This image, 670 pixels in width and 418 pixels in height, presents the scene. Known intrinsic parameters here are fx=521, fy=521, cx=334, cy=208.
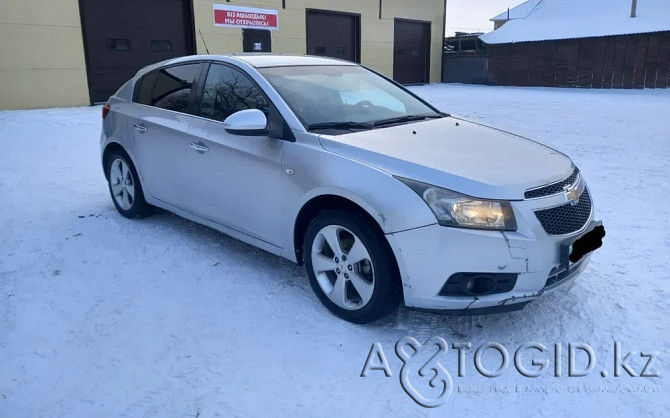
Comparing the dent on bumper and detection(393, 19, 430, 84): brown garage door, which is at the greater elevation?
detection(393, 19, 430, 84): brown garage door

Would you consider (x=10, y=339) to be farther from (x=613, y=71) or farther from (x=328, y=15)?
(x=613, y=71)

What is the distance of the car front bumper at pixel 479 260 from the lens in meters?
2.63

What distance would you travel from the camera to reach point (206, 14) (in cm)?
1705

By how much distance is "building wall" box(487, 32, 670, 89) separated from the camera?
74.3 ft

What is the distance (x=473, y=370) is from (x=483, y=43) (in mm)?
27885

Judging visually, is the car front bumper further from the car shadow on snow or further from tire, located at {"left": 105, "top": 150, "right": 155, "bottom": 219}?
tire, located at {"left": 105, "top": 150, "right": 155, "bottom": 219}

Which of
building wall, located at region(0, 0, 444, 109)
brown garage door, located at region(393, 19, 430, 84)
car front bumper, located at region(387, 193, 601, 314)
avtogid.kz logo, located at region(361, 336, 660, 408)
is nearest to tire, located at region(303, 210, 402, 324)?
car front bumper, located at region(387, 193, 601, 314)

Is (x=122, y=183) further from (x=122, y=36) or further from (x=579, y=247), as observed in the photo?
(x=122, y=36)

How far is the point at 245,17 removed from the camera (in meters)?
18.0

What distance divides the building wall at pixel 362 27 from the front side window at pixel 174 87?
12.7 m

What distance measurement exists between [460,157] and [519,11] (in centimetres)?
3935

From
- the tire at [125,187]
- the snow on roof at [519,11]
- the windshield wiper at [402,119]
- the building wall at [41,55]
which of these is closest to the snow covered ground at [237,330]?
the tire at [125,187]

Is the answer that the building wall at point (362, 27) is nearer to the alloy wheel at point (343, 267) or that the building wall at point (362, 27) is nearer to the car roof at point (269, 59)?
the car roof at point (269, 59)

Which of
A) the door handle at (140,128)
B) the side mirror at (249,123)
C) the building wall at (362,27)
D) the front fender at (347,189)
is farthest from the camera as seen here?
the building wall at (362,27)
